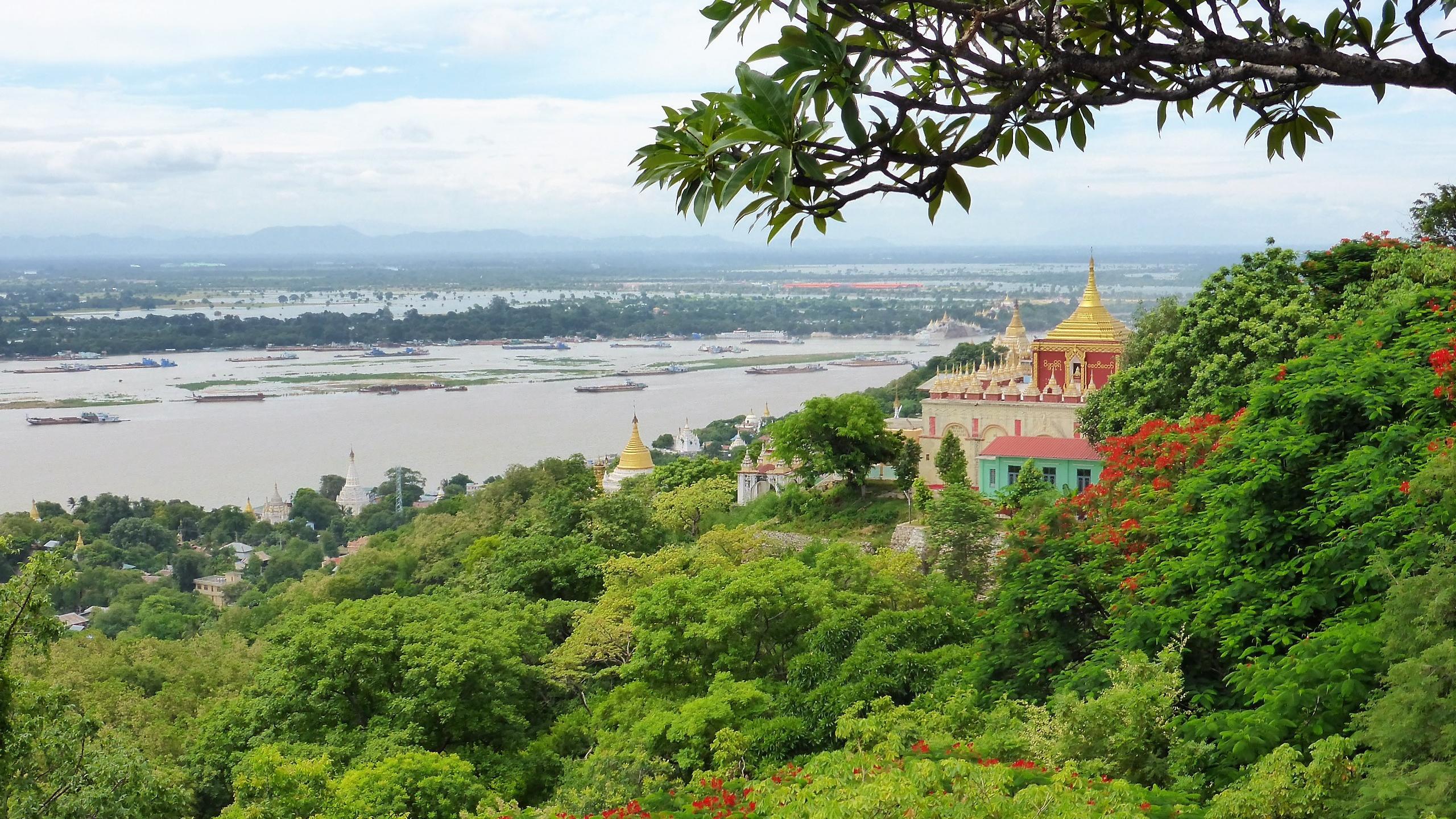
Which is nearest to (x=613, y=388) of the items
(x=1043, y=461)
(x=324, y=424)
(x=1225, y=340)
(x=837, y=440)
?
(x=324, y=424)

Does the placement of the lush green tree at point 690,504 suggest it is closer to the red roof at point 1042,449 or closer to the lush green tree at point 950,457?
the lush green tree at point 950,457

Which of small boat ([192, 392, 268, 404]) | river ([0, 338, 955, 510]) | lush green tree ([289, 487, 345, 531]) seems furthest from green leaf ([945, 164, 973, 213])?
small boat ([192, 392, 268, 404])

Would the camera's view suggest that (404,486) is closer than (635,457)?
No

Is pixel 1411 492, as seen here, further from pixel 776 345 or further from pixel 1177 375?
pixel 776 345

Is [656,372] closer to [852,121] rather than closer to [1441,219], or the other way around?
[1441,219]

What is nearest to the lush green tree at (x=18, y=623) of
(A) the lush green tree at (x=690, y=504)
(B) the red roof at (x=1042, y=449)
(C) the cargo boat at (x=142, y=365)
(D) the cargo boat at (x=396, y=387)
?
(B) the red roof at (x=1042, y=449)

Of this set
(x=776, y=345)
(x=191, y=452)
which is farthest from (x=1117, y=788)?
(x=776, y=345)

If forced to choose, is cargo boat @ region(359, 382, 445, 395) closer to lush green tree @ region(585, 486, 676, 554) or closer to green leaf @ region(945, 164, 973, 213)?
lush green tree @ region(585, 486, 676, 554)
